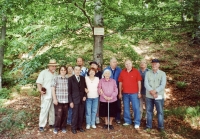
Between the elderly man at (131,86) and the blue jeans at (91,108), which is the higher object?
the elderly man at (131,86)

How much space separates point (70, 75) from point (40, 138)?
198 cm

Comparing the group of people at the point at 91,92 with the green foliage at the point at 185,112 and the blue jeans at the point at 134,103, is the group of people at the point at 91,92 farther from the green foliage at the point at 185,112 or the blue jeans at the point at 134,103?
the green foliage at the point at 185,112

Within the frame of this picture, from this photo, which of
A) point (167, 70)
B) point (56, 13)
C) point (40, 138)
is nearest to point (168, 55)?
point (167, 70)

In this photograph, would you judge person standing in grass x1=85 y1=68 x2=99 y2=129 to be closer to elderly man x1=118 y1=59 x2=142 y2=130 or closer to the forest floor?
the forest floor

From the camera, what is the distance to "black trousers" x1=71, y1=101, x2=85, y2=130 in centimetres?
645

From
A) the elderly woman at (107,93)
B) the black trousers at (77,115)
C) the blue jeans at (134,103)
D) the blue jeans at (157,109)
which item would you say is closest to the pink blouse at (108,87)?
the elderly woman at (107,93)

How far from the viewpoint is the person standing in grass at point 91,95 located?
6539mm

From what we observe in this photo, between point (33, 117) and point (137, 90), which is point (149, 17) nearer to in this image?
point (137, 90)

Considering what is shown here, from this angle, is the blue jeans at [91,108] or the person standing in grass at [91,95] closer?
the person standing in grass at [91,95]

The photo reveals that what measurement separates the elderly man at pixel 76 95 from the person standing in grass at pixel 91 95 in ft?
0.55

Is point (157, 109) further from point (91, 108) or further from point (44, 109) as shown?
point (44, 109)

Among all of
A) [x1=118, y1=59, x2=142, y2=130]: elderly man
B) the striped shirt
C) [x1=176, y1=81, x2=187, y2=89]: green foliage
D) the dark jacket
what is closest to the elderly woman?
[x1=118, y1=59, x2=142, y2=130]: elderly man

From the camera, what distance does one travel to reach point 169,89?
11.0 metres

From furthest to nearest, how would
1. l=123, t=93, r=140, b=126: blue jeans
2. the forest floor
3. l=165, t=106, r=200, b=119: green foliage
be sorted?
l=165, t=106, r=200, b=119: green foliage
l=123, t=93, r=140, b=126: blue jeans
the forest floor
